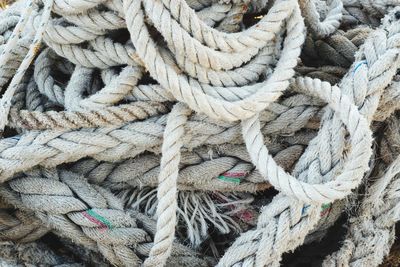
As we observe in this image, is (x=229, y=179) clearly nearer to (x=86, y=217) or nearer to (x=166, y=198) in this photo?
(x=166, y=198)

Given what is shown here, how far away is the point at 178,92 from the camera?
3.26ft

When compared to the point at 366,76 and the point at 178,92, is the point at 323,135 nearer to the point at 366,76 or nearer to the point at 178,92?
the point at 366,76

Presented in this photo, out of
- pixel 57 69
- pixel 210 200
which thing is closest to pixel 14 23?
pixel 57 69

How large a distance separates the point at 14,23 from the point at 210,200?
2.15ft

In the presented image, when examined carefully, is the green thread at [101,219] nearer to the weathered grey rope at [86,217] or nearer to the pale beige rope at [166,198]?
the weathered grey rope at [86,217]

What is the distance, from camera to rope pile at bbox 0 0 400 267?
1.00m

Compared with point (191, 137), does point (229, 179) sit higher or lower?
lower

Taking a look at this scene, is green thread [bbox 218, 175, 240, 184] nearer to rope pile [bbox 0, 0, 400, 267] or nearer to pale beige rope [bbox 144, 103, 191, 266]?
rope pile [bbox 0, 0, 400, 267]

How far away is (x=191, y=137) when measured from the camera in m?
1.10

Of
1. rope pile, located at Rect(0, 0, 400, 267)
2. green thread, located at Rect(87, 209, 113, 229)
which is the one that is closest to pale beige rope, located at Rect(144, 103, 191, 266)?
rope pile, located at Rect(0, 0, 400, 267)

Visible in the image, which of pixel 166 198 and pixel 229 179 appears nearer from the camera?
pixel 166 198

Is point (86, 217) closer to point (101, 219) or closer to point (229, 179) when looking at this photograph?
point (101, 219)

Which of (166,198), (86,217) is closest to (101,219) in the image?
(86,217)

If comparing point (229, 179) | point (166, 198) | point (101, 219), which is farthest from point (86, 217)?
point (229, 179)
